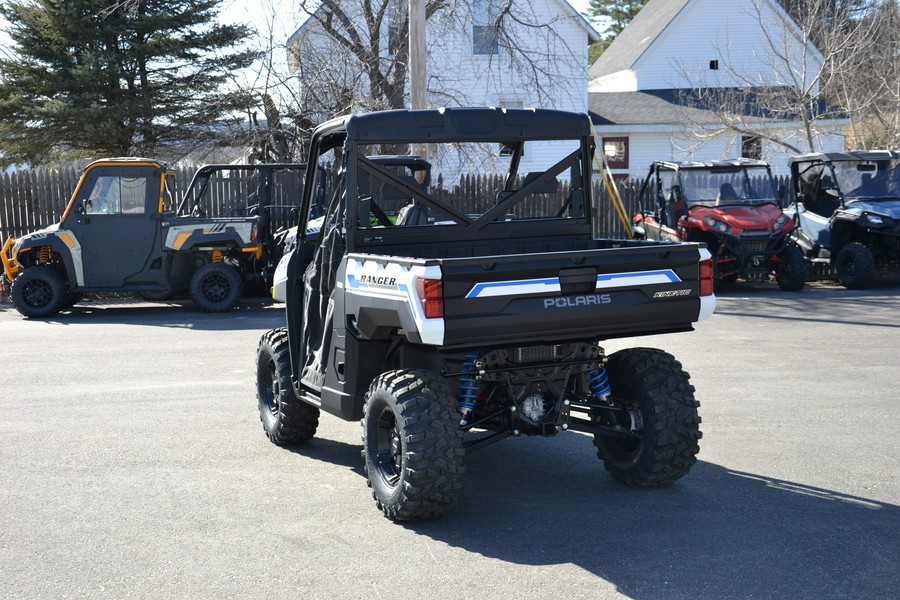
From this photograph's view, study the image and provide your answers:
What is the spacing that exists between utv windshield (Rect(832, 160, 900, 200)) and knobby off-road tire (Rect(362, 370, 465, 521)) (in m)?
14.0

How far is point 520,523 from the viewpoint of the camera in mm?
5707

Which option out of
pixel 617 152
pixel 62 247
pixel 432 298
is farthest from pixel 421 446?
pixel 617 152

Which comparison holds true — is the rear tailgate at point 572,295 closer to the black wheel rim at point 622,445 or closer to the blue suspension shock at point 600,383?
the blue suspension shock at point 600,383

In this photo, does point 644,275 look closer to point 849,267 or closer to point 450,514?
point 450,514

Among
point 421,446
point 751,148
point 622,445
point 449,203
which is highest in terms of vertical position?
point 751,148

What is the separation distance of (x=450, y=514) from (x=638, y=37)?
3618 centimetres

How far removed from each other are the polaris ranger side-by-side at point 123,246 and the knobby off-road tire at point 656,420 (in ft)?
32.7

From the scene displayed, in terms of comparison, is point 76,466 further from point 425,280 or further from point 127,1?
point 127,1

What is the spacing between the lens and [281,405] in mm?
7316

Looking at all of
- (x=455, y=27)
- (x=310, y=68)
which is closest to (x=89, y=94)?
(x=310, y=68)

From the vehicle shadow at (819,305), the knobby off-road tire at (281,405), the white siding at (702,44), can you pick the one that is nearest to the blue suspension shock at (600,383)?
the knobby off-road tire at (281,405)

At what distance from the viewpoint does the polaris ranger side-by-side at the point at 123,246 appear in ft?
49.9

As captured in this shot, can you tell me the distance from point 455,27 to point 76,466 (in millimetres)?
15080

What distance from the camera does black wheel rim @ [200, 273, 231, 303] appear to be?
15547 millimetres
